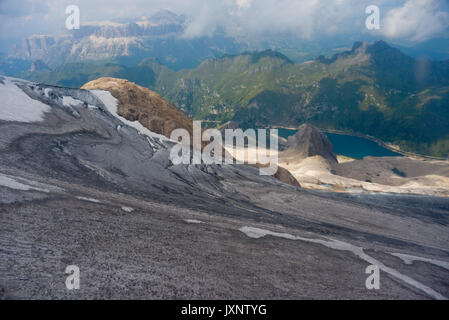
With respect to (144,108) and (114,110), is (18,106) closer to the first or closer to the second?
(114,110)

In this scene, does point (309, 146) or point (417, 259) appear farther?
point (309, 146)

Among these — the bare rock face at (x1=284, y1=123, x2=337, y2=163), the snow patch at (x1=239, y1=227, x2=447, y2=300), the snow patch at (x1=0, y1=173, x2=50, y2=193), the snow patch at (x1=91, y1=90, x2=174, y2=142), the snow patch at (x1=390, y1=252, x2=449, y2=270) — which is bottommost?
the bare rock face at (x1=284, y1=123, x2=337, y2=163)

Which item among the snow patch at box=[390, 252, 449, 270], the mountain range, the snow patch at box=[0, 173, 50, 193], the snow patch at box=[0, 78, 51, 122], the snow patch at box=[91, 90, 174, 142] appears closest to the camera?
the mountain range

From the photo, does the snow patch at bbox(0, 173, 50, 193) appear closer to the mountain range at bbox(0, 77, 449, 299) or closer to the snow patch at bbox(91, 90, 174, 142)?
the mountain range at bbox(0, 77, 449, 299)

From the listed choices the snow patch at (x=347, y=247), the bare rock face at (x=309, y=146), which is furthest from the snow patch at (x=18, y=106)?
the bare rock face at (x=309, y=146)

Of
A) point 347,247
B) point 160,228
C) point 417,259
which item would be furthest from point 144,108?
point 417,259

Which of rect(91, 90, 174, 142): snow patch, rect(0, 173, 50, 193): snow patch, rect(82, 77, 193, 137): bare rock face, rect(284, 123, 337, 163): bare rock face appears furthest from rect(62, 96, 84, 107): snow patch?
rect(284, 123, 337, 163): bare rock face
